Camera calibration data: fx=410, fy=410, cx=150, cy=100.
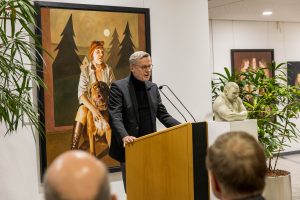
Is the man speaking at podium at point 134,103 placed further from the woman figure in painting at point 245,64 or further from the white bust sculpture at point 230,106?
the woman figure in painting at point 245,64

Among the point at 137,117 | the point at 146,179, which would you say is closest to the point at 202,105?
the point at 137,117

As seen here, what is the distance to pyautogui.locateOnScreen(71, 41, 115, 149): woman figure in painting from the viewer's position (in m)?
4.05

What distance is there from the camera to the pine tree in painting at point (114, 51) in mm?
4211

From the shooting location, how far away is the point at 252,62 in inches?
320

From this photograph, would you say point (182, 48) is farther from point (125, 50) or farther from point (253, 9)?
point (253, 9)

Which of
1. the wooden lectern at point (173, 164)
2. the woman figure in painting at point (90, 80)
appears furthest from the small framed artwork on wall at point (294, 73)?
the wooden lectern at point (173, 164)

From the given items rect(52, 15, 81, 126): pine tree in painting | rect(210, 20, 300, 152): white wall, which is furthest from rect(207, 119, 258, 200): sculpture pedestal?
rect(210, 20, 300, 152): white wall

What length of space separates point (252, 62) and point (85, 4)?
16.0ft

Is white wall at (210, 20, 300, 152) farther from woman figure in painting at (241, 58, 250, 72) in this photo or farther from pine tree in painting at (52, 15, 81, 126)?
pine tree in painting at (52, 15, 81, 126)

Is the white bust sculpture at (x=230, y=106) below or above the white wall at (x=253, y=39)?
below

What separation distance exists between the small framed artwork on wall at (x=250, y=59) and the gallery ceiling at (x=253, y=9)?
64 cm

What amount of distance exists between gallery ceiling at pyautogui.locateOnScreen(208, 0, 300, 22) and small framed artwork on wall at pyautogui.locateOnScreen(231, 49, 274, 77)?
2.10ft

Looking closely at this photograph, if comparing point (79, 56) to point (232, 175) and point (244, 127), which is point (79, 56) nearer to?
point (244, 127)

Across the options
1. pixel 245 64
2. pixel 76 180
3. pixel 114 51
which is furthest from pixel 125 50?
pixel 245 64
